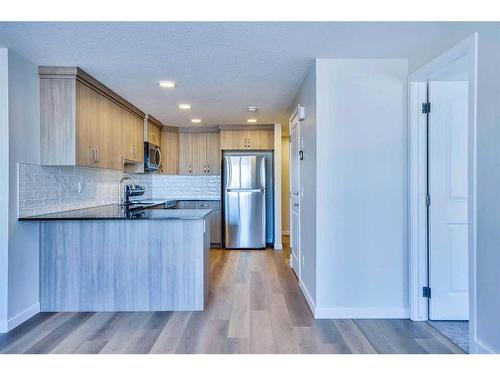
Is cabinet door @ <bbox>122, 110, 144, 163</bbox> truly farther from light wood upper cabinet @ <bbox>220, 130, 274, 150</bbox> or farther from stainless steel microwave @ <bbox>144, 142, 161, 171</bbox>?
light wood upper cabinet @ <bbox>220, 130, 274, 150</bbox>

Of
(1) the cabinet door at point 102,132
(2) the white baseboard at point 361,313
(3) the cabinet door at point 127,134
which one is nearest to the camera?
(2) the white baseboard at point 361,313

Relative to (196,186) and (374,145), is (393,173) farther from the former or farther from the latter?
(196,186)

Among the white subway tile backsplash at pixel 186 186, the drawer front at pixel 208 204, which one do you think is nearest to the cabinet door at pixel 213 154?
the white subway tile backsplash at pixel 186 186

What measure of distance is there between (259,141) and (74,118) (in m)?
3.52

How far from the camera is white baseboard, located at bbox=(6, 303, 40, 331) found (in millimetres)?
2744

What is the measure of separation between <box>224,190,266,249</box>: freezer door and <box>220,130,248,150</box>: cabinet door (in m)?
0.81

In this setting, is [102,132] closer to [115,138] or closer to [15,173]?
[115,138]

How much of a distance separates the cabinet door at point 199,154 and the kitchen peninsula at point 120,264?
337 cm

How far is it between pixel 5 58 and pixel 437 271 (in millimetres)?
3850

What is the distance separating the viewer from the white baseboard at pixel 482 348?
199 cm

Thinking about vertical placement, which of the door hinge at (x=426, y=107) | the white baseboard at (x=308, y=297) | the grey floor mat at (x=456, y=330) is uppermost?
the door hinge at (x=426, y=107)

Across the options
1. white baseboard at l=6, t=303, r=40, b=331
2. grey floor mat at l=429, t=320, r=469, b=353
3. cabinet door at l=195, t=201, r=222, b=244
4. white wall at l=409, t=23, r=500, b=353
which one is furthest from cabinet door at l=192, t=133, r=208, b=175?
white wall at l=409, t=23, r=500, b=353

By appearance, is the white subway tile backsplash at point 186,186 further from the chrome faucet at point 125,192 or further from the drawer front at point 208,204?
the chrome faucet at point 125,192

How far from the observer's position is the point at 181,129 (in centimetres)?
645
